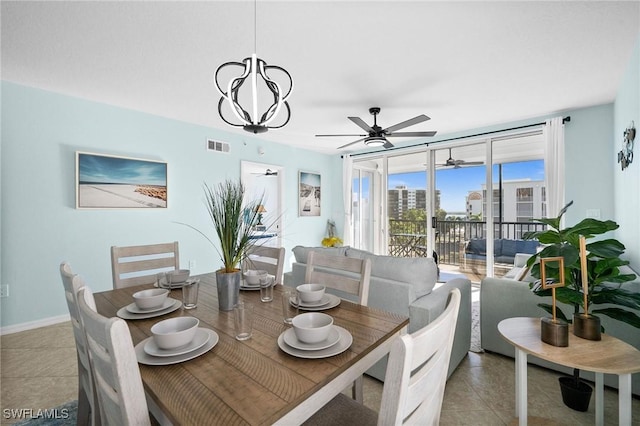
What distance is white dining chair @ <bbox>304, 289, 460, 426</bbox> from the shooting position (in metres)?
Answer: 0.57

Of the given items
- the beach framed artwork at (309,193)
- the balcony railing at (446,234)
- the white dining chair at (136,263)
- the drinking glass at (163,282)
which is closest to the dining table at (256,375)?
the drinking glass at (163,282)

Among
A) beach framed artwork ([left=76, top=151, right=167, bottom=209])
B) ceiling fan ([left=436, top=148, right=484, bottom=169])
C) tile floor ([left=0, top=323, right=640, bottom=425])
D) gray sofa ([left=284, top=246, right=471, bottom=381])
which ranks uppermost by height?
ceiling fan ([left=436, top=148, right=484, bottom=169])

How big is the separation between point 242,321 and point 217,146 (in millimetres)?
3816

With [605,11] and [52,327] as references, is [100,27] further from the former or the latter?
[605,11]

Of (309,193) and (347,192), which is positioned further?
(347,192)

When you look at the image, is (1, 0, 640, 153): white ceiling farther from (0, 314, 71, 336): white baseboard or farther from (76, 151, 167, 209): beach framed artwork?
(0, 314, 71, 336): white baseboard

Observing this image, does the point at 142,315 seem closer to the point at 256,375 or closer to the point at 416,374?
the point at 256,375

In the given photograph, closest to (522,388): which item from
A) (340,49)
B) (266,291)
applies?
(266,291)

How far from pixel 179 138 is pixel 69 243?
71.6 inches

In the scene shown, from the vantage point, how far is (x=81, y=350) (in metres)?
1.15

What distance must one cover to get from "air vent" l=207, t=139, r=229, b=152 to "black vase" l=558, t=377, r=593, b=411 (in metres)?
4.57

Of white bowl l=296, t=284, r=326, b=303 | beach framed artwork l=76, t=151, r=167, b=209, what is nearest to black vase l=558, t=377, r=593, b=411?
white bowl l=296, t=284, r=326, b=303

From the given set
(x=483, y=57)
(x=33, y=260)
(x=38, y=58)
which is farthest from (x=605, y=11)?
(x=33, y=260)

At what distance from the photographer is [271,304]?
54.6 inches
